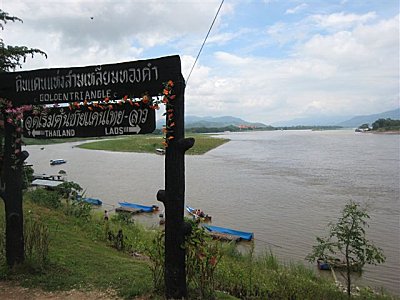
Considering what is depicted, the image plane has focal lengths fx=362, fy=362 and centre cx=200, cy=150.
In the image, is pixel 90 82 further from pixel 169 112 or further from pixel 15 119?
pixel 169 112

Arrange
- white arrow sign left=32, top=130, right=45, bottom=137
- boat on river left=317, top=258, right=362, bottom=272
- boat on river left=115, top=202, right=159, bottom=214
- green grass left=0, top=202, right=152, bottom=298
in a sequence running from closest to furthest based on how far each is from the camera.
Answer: green grass left=0, top=202, right=152, bottom=298, white arrow sign left=32, top=130, right=45, bottom=137, boat on river left=317, top=258, right=362, bottom=272, boat on river left=115, top=202, right=159, bottom=214

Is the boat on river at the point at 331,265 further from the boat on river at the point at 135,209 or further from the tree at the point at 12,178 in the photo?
the boat on river at the point at 135,209

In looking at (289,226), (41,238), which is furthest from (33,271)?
(289,226)

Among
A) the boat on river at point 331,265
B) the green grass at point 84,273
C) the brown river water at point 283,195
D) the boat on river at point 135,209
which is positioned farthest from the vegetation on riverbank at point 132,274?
the boat on river at point 135,209

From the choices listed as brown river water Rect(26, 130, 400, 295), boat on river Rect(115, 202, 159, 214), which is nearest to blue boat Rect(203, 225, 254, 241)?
brown river water Rect(26, 130, 400, 295)

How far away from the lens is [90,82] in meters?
4.44

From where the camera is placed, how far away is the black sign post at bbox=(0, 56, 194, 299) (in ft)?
12.7

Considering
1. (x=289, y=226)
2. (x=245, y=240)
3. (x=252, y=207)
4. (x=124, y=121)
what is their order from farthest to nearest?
(x=252, y=207), (x=289, y=226), (x=245, y=240), (x=124, y=121)

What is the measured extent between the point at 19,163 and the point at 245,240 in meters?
9.22

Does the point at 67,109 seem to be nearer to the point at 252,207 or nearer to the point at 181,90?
the point at 181,90

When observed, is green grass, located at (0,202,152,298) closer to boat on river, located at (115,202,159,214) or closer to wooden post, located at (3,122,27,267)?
wooden post, located at (3,122,27,267)

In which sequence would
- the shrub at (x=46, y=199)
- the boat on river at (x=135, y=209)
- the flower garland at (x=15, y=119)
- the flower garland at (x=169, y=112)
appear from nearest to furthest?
the flower garland at (x=169, y=112) < the flower garland at (x=15, y=119) < the shrub at (x=46, y=199) < the boat on river at (x=135, y=209)

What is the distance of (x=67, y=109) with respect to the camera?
4.57m

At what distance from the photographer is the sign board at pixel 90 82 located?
158 inches
